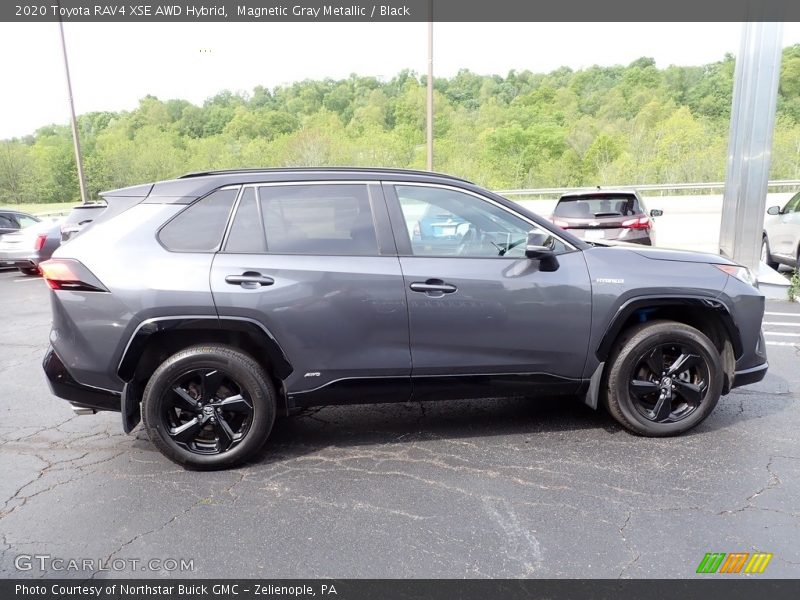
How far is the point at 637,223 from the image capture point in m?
9.20

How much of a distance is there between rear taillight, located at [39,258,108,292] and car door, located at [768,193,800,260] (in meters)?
10.3

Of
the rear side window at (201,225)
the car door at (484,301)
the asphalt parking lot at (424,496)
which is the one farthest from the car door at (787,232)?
the rear side window at (201,225)

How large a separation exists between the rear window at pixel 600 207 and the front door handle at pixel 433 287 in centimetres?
653

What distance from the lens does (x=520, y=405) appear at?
4551 mm

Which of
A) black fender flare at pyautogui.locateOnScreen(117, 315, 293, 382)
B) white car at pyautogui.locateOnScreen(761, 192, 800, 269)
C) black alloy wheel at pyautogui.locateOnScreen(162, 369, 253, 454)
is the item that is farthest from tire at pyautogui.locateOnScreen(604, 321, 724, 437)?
white car at pyautogui.locateOnScreen(761, 192, 800, 269)

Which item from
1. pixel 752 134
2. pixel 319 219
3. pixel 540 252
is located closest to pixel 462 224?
pixel 540 252

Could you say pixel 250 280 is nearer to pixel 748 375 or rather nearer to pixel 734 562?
pixel 734 562

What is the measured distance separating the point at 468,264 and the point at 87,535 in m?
2.56

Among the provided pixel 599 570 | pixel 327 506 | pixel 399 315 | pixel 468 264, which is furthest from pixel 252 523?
pixel 468 264

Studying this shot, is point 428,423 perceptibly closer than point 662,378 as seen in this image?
No

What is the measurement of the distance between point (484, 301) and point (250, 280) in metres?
1.43

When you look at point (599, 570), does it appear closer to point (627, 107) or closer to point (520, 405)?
point (520, 405)

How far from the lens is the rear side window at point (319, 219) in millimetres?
3531

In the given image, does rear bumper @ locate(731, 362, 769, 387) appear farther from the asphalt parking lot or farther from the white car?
the white car
